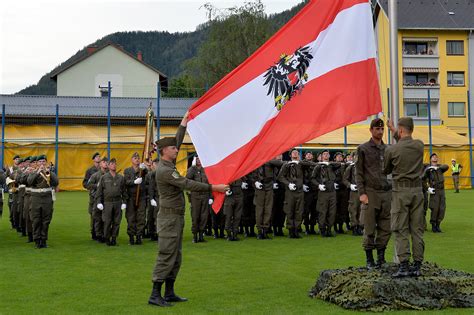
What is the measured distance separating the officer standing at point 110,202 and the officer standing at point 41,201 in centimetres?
106

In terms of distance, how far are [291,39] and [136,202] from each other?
7259mm

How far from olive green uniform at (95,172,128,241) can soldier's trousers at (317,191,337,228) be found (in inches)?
190

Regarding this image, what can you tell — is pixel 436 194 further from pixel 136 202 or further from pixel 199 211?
pixel 136 202

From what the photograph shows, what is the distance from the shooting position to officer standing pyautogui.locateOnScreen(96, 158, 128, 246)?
13898mm

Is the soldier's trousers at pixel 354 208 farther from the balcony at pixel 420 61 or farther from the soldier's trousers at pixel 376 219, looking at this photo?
the balcony at pixel 420 61

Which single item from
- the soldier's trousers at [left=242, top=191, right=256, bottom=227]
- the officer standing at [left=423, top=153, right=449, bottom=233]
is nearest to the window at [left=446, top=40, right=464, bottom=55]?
the officer standing at [left=423, top=153, right=449, bottom=233]

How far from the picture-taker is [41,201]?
13.5m

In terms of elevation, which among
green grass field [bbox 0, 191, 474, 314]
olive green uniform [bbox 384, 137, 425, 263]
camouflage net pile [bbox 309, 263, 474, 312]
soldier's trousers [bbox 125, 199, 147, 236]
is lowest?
green grass field [bbox 0, 191, 474, 314]

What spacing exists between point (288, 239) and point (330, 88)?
7.24 m

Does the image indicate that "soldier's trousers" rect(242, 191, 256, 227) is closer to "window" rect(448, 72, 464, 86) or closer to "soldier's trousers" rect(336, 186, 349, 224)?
"soldier's trousers" rect(336, 186, 349, 224)

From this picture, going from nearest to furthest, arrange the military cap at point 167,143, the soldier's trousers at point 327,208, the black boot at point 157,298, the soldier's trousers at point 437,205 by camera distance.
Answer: the black boot at point 157,298
the military cap at point 167,143
the soldier's trousers at point 327,208
the soldier's trousers at point 437,205

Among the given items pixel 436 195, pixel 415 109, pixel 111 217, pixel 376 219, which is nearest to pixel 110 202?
pixel 111 217

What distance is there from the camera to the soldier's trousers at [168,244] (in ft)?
25.6

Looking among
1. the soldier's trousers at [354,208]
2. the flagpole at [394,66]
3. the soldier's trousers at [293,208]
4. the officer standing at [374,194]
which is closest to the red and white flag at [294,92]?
the flagpole at [394,66]
